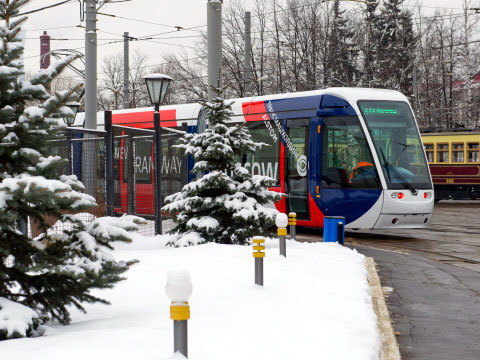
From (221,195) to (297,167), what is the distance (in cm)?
527

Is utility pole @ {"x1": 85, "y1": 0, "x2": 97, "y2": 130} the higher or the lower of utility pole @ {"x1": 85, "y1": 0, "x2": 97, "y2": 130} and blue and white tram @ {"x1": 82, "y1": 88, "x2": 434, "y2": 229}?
the higher

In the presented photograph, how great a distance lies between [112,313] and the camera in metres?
6.44

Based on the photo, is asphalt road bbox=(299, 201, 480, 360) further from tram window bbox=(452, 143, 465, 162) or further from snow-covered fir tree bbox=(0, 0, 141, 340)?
tram window bbox=(452, 143, 465, 162)

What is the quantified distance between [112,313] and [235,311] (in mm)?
1134

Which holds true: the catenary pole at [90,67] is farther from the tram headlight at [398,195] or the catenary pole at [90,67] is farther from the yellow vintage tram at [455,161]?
the yellow vintage tram at [455,161]

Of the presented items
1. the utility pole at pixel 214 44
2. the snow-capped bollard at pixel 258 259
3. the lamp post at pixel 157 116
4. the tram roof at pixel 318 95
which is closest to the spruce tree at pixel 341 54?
the tram roof at pixel 318 95

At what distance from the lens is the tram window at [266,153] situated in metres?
17.9

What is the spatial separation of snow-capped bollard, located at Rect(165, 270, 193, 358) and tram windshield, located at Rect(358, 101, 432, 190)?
12.0 m

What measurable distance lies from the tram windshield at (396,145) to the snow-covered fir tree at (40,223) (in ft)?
36.7

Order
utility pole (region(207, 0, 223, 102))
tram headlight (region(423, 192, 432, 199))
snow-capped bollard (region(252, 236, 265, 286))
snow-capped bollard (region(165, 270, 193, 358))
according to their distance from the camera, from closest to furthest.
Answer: snow-capped bollard (region(165, 270, 193, 358)), snow-capped bollard (region(252, 236, 265, 286)), utility pole (region(207, 0, 223, 102)), tram headlight (region(423, 192, 432, 199))

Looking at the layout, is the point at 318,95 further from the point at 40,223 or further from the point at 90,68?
the point at 40,223

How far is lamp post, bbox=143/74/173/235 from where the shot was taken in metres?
13.6

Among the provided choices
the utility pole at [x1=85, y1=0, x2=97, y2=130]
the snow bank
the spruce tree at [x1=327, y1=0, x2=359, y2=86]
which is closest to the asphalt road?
the snow bank

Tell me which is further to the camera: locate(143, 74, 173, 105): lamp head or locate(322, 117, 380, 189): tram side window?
locate(322, 117, 380, 189): tram side window
